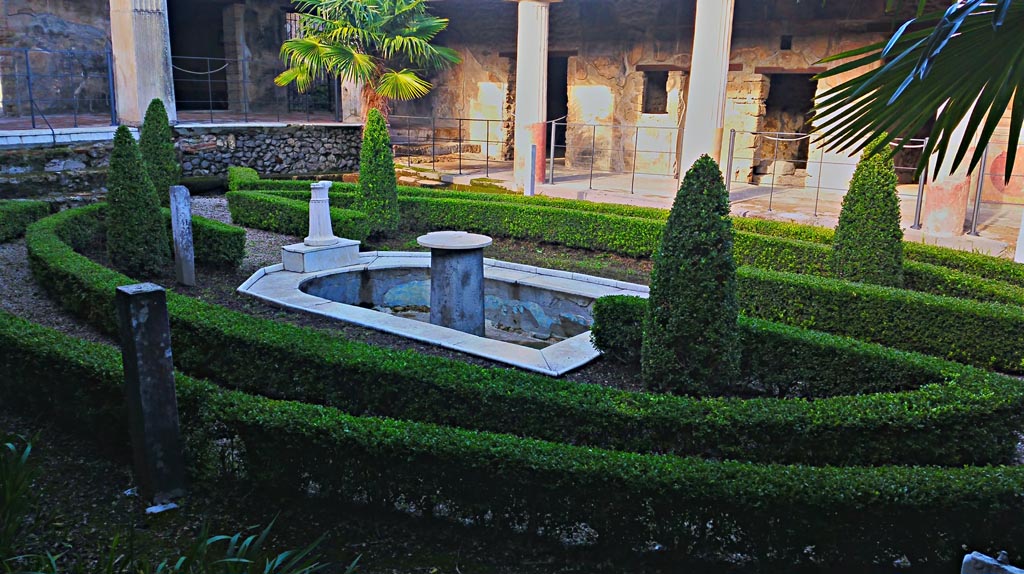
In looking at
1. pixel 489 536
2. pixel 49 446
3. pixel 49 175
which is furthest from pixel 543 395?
pixel 49 175

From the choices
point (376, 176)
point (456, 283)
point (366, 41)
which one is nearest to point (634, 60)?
point (366, 41)

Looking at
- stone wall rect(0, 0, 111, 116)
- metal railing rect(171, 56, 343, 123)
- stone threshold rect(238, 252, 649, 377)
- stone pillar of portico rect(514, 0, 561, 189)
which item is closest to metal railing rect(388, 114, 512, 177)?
metal railing rect(171, 56, 343, 123)

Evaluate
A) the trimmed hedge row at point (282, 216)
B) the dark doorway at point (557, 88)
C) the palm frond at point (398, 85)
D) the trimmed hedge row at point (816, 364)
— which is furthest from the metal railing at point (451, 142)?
the trimmed hedge row at point (816, 364)

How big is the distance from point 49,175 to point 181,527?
407 inches

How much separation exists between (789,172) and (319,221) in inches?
387

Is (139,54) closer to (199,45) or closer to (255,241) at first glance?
(255,241)

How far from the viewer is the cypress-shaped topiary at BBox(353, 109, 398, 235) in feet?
34.2

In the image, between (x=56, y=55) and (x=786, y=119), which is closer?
(x=56, y=55)

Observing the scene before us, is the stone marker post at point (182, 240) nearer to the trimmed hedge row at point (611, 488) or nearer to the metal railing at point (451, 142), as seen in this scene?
the trimmed hedge row at point (611, 488)

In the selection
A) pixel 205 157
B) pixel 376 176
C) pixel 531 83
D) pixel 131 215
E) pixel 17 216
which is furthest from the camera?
pixel 205 157

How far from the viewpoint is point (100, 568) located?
10.7 feet

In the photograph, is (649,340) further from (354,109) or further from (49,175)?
(354,109)

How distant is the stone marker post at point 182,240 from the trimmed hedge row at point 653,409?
3.10 meters

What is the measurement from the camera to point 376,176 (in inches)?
410
